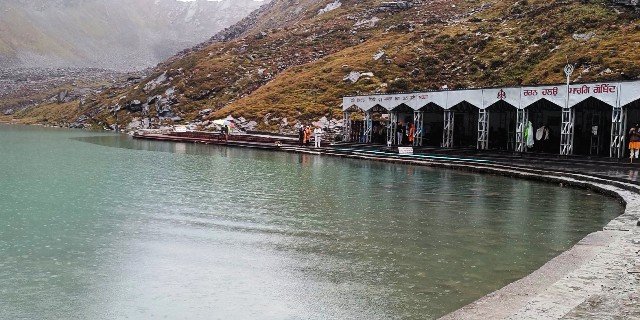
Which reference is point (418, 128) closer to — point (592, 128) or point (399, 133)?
point (399, 133)

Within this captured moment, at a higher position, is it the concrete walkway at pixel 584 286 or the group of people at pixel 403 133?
the group of people at pixel 403 133

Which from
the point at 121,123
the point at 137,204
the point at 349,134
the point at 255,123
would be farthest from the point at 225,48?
the point at 137,204

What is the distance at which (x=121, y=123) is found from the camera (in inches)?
5389

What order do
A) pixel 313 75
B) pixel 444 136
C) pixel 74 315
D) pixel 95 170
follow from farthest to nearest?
pixel 313 75 < pixel 444 136 < pixel 95 170 < pixel 74 315

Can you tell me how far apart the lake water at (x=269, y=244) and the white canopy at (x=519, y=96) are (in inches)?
441

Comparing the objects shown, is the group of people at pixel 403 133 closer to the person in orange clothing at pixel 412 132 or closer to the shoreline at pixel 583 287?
the person in orange clothing at pixel 412 132

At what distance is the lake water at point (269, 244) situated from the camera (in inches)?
425

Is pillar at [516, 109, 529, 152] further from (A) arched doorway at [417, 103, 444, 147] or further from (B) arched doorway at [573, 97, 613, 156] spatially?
(A) arched doorway at [417, 103, 444, 147]

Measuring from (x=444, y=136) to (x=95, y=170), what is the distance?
102ft

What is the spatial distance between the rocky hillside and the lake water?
2059 inches

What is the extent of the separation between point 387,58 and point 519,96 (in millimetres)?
63575

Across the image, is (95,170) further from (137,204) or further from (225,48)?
(225,48)

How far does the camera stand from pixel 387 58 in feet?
344

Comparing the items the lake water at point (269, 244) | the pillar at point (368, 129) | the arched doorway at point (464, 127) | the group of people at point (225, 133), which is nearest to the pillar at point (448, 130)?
the arched doorway at point (464, 127)
